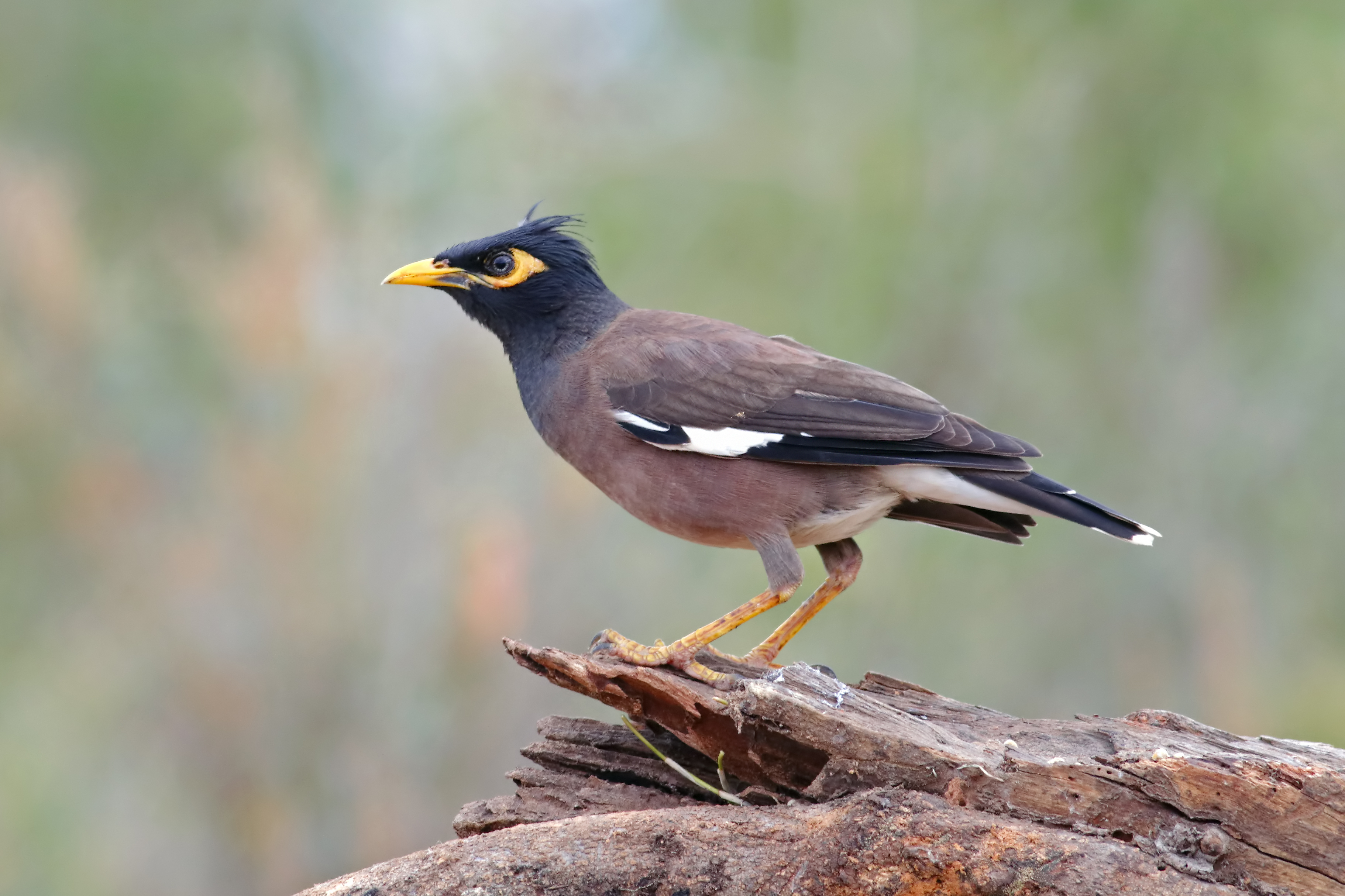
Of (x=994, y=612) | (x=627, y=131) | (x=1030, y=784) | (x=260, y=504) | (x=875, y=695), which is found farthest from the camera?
(x=627, y=131)

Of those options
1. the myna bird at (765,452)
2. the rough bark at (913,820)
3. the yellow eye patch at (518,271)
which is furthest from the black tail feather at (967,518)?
the yellow eye patch at (518,271)

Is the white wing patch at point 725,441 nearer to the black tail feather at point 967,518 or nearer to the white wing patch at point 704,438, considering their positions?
the white wing patch at point 704,438

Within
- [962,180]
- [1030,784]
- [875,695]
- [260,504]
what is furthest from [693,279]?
[1030,784]

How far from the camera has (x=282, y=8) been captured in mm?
11203

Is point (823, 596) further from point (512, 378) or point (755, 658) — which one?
point (512, 378)

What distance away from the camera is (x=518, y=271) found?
5.81m

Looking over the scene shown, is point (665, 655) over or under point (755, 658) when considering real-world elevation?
under

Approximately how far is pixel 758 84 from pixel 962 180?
2.83 m

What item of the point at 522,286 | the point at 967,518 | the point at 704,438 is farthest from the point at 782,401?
the point at 522,286

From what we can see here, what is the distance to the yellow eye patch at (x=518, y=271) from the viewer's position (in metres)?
5.80

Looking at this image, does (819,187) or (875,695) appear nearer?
(875,695)

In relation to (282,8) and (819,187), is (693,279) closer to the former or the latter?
(819,187)

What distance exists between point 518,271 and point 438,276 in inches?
14.9

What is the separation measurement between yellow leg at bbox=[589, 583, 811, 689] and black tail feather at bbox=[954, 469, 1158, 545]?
923mm
